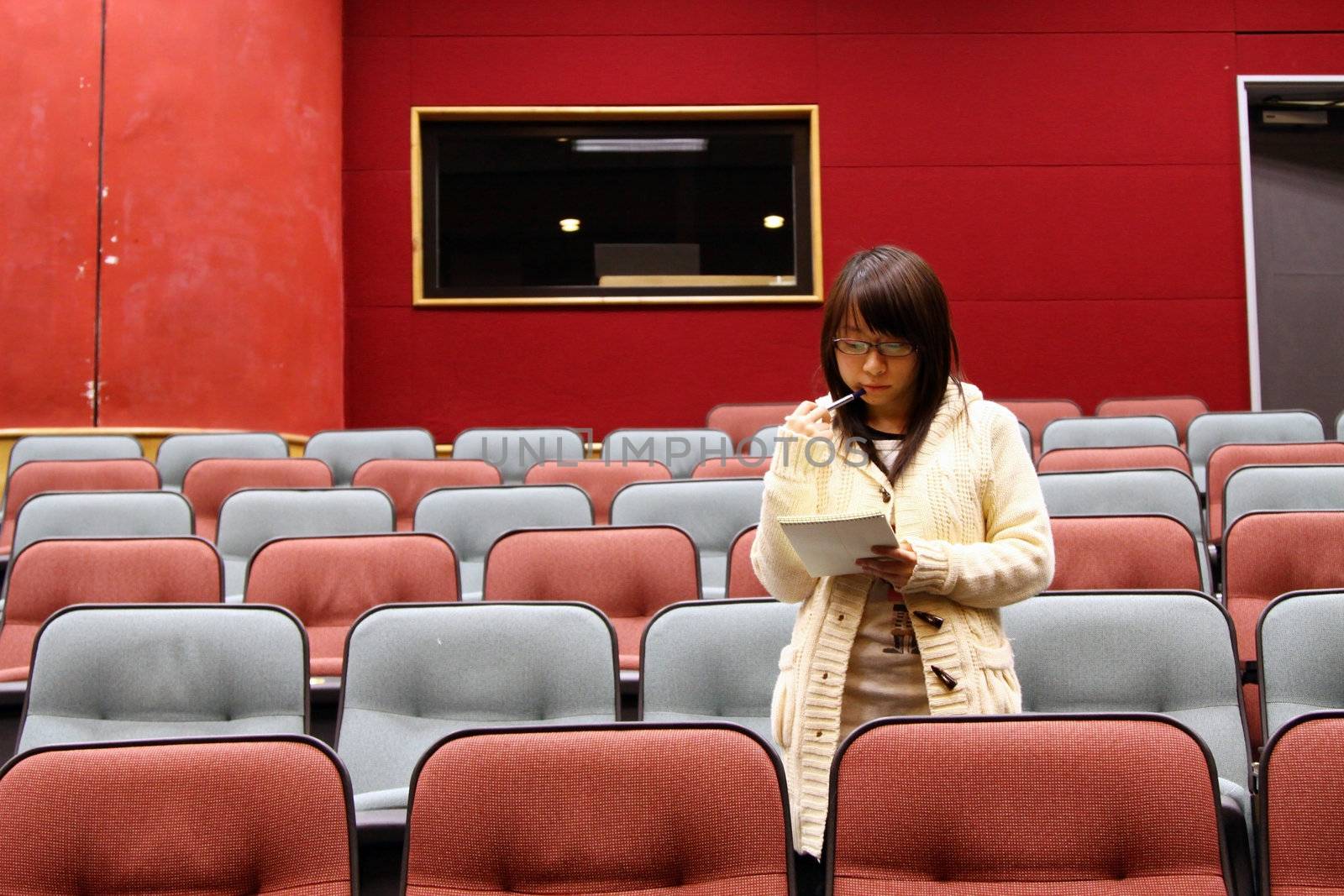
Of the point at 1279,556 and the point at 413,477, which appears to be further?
the point at 413,477

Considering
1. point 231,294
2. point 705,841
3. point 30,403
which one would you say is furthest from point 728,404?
point 705,841

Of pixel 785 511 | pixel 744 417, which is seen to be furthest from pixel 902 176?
pixel 785 511

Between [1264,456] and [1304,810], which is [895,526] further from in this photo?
[1264,456]

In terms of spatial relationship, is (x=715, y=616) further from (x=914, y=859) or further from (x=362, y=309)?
(x=362, y=309)

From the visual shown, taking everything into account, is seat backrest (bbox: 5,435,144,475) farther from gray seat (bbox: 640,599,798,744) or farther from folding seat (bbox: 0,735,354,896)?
folding seat (bbox: 0,735,354,896)

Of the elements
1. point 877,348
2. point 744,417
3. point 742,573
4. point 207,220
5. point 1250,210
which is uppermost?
point 1250,210

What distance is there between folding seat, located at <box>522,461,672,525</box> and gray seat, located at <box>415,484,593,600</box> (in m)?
0.37

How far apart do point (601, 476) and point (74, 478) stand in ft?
3.60

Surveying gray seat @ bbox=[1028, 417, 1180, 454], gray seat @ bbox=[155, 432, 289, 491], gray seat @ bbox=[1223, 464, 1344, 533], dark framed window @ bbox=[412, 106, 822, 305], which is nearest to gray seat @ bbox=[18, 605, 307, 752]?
gray seat @ bbox=[1223, 464, 1344, 533]

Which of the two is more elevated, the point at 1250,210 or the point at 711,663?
the point at 1250,210

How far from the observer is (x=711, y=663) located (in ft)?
4.32

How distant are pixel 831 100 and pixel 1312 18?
5.20 feet

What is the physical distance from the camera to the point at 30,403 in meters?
3.18

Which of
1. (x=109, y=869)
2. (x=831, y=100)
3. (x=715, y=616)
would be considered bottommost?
(x=109, y=869)
